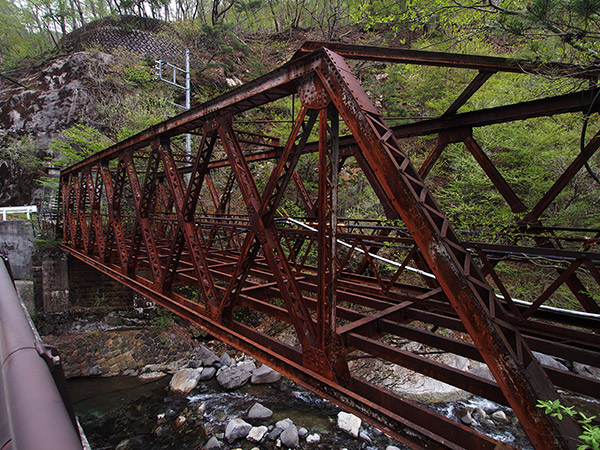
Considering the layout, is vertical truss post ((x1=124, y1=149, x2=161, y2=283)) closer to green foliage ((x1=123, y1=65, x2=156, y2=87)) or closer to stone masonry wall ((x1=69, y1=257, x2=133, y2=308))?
stone masonry wall ((x1=69, y1=257, x2=133, y2=308))

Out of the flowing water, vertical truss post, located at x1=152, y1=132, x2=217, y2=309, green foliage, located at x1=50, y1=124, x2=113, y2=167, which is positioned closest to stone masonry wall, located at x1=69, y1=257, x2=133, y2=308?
the flowing water

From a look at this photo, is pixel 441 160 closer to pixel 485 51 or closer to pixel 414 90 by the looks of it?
pixel 414 90

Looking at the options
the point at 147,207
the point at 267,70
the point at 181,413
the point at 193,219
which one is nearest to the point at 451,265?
the point at 193,219

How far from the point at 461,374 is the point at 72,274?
1557 cm

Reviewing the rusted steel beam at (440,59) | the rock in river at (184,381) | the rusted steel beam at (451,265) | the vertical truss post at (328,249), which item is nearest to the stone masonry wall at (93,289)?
the rock in river at (184,381)

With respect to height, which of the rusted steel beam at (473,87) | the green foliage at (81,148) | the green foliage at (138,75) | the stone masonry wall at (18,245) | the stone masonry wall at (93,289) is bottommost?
the stone masonry wall at (93,289)

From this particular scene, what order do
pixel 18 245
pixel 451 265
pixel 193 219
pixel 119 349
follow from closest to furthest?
pixel 451 265
pixel 193 219
pixel 119 349
pixel 18 245

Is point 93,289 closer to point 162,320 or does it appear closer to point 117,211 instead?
point 162,320

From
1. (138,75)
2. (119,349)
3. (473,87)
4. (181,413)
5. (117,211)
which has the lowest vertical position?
(181,413)

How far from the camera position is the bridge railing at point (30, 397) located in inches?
20.8

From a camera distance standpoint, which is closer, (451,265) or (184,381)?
(451,265)

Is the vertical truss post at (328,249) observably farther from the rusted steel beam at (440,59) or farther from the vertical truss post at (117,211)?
the vertical truss post at (117,211)

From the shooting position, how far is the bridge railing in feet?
1.73

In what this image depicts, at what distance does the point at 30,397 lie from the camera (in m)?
0.63
